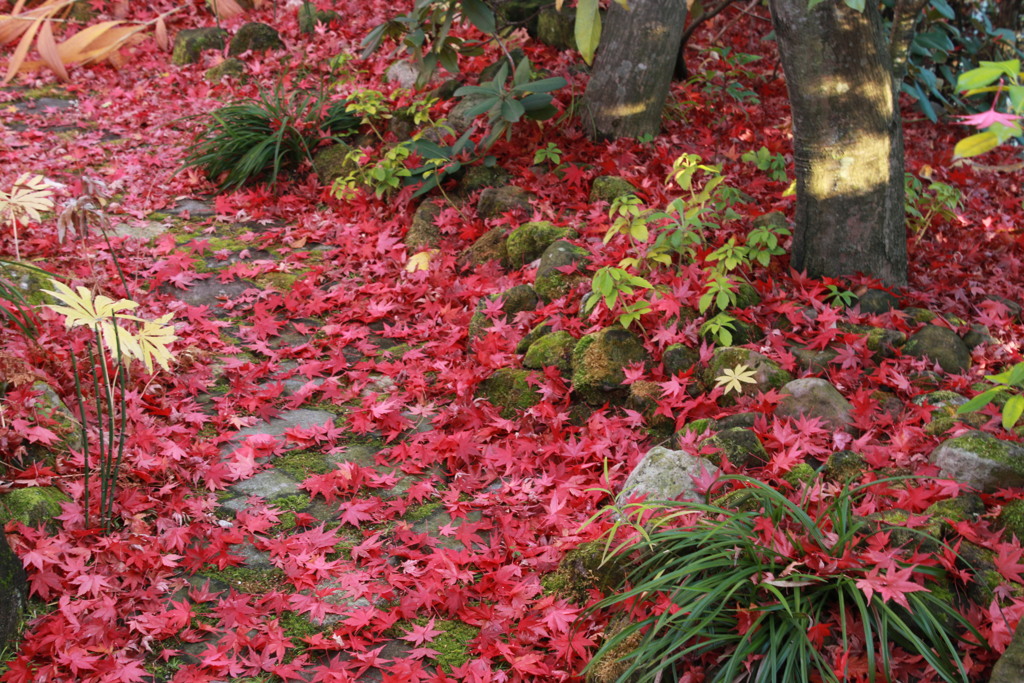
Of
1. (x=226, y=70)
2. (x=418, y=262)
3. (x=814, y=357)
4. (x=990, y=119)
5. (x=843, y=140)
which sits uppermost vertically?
(x=990, y=119)

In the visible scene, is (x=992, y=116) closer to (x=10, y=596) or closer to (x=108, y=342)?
(x=108, y=342)

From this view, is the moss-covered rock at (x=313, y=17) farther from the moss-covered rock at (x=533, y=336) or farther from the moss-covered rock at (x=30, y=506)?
the moss-covered rock at (x=30, y=506)

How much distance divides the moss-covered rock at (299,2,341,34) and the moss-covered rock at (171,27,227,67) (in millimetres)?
823

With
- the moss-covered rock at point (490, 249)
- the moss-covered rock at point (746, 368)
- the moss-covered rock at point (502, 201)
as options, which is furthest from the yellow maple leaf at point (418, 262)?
the moss-covered rock at point (746, 368)

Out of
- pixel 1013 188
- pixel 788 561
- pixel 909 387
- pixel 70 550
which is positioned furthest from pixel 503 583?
pixel 1013 188

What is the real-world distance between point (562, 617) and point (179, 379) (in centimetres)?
220

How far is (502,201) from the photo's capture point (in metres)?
4.95

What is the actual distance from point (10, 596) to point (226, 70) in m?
6.37

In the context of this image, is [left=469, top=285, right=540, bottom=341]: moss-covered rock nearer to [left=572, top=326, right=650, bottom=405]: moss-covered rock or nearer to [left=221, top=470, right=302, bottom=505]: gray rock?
[left=572, top=326, right=650, bottom=405]: moss-covered rock

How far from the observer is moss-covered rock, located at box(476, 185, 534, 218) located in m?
4.92

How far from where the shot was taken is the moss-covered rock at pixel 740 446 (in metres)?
2.80

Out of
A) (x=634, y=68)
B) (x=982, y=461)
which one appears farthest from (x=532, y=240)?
(x=982, y=461)

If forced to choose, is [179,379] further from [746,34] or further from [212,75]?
[746,34]

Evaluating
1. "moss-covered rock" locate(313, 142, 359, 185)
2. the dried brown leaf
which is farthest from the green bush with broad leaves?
the dried brown leaf
